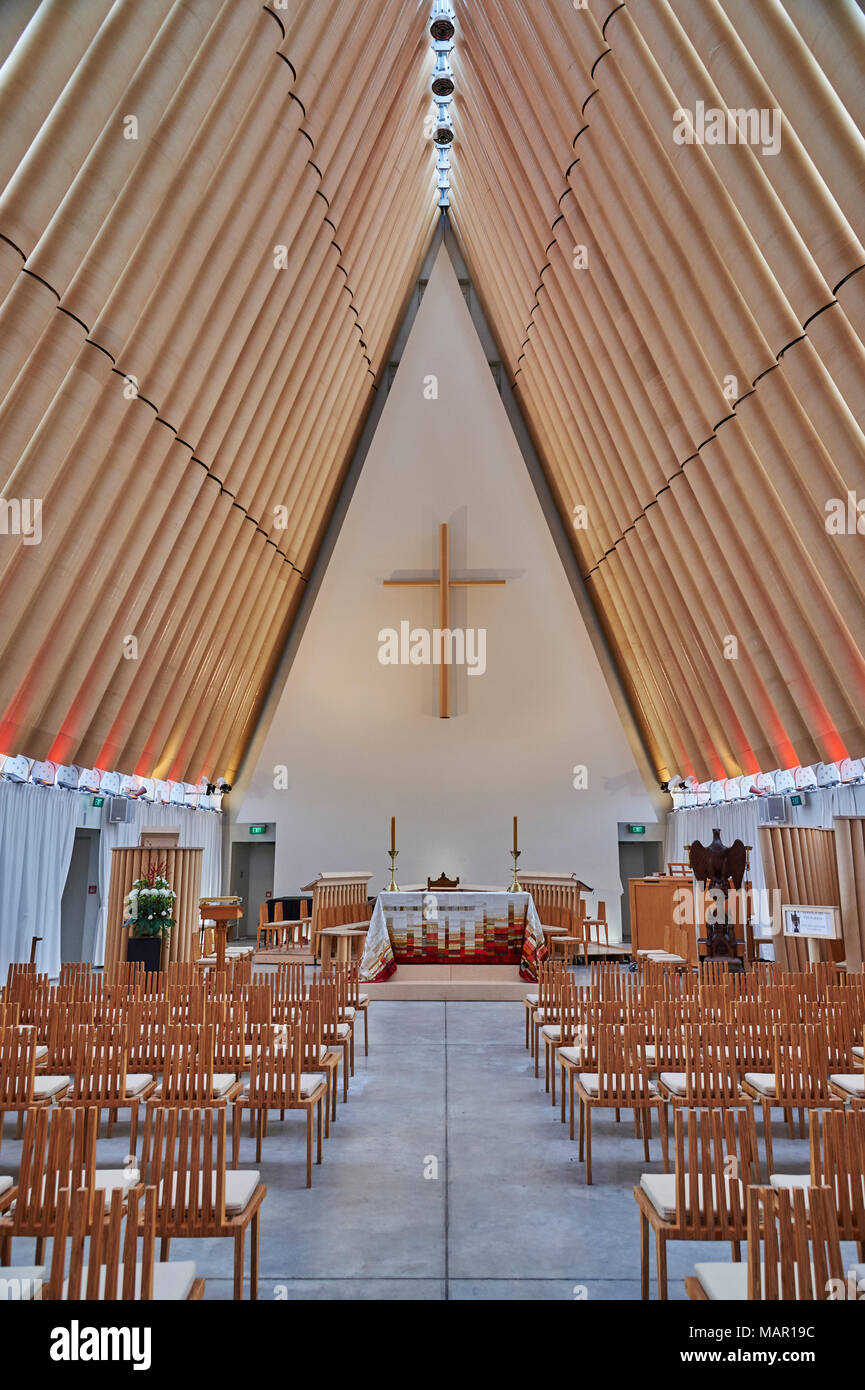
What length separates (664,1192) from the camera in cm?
328

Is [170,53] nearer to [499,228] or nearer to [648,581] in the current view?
[499,228]

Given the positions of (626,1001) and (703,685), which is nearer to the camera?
(626,1001)

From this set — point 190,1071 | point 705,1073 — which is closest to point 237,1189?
point 190,1071

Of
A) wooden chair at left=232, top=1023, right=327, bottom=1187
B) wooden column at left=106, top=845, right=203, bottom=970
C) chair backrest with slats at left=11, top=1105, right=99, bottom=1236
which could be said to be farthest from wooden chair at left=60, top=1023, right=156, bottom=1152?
wooden column at left=106, top=845, right=203, bottom=970

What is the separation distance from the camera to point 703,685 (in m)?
12.6

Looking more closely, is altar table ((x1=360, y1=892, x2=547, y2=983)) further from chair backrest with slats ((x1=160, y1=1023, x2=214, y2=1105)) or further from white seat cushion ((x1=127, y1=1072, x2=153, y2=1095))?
chair backrest with slats ((x1=160, y1=1023, x2=214, y2=1105))

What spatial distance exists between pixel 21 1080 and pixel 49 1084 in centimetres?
33

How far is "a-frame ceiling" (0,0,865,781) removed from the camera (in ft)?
22.8

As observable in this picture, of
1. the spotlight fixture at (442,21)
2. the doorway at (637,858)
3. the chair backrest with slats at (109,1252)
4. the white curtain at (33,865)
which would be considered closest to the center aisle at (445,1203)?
the chair backrest with slats at (109,1252)

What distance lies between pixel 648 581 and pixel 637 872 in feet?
20.5

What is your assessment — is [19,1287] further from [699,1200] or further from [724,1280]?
[699,1200]

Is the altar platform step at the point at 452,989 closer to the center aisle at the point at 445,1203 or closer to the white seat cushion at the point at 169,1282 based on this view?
the center aisle at the point at 445,1203

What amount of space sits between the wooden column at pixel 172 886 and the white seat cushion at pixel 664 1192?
22.3 ft
